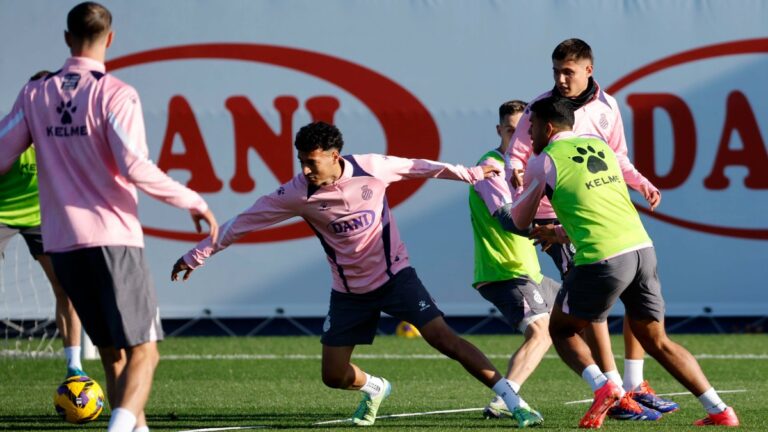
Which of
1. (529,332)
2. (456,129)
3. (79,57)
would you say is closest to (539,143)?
(529,332)

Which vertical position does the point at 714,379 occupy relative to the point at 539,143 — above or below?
below

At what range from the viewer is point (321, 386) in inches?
421

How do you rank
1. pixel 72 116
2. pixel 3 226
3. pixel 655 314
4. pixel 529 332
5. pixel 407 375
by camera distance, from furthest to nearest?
pixel 407 375 < pixel 3 226 < pixel 529 332 < pixel 655 314 < pixel 72 116

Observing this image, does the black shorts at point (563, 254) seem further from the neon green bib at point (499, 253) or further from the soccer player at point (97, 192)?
the soccer player at point (97, 192)

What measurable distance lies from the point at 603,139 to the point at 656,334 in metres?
1.62

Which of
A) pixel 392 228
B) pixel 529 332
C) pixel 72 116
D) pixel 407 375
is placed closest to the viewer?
Result: pixel 72 116

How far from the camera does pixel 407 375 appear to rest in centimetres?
1152

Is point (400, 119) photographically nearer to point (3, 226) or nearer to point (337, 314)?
point (3, 226)

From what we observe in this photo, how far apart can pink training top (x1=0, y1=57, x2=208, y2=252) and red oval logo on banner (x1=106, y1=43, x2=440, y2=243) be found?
30.7 feet

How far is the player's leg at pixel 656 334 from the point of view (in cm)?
720

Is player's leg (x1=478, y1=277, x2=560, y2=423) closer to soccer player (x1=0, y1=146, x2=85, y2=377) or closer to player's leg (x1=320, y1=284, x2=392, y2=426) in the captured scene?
player's leg (x1=320, y1=284, x2=392, y2=426)

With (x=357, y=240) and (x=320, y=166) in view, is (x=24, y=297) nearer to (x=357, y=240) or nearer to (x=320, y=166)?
(x=357, y=240)

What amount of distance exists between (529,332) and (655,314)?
1.48m

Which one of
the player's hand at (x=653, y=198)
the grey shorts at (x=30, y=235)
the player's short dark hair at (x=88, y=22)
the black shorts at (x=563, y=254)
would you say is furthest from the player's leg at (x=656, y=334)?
the grey shorts at (x=30, y=235)
